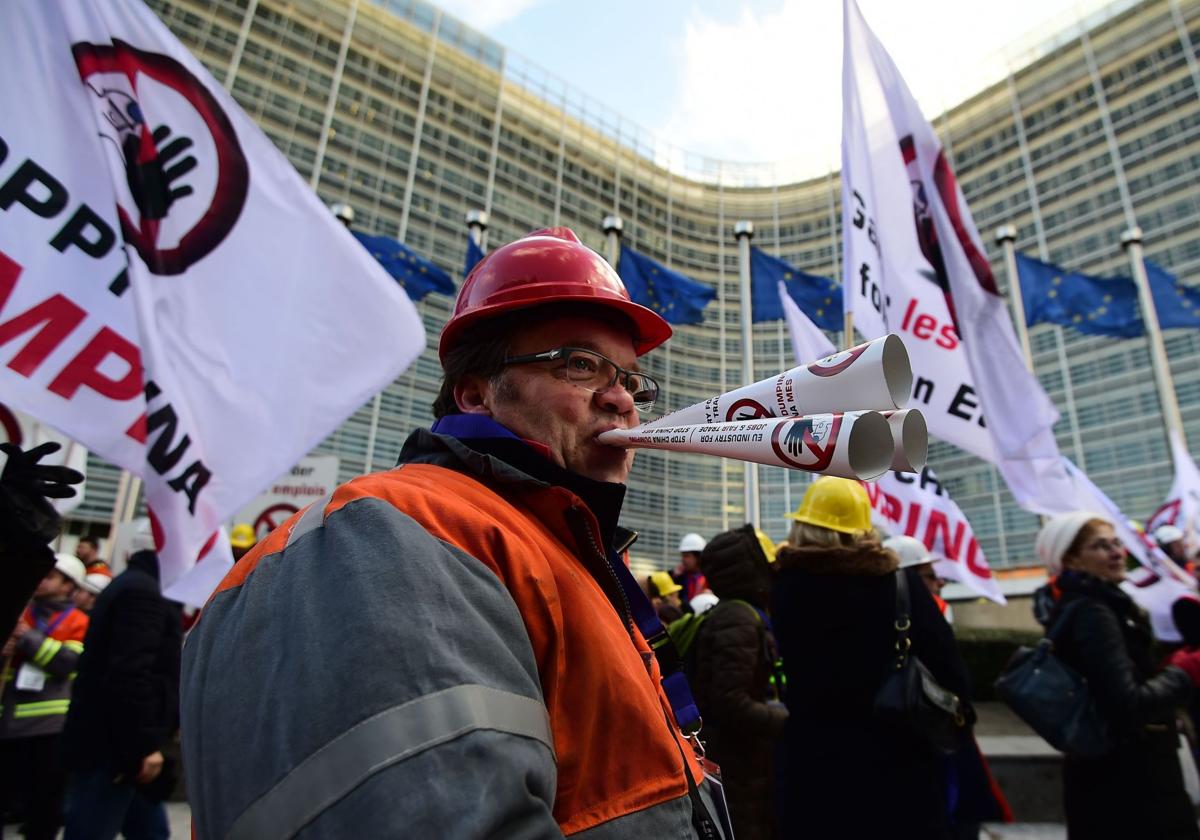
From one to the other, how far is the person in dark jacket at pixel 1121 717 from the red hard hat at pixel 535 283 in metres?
2.81

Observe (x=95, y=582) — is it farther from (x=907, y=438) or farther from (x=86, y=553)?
(x=907, y=438)

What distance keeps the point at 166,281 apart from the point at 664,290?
27.4 ft

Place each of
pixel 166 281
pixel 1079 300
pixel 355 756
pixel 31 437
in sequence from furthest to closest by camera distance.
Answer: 1. pixel 1079 300
2. pixel 31 437
3. pixel 166 281
4. pixel 355 756

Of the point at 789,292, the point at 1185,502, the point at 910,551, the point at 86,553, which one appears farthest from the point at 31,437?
the point at 1185,502

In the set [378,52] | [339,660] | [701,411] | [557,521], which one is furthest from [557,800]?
[378,52]

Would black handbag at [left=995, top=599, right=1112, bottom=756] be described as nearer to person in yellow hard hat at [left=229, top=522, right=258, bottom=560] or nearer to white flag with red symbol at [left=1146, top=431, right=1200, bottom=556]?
person in yellow hard hat at [left=229, top=522, right=258, bottom=560]

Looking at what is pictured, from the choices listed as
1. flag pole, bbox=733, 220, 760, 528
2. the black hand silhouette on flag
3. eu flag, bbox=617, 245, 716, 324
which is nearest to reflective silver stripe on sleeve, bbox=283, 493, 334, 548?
the black hand silhouette on flag

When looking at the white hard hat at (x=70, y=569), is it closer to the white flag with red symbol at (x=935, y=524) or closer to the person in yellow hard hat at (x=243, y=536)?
the person in yellow hard hat at (x=243, y=536)

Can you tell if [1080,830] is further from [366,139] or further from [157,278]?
[366,139]

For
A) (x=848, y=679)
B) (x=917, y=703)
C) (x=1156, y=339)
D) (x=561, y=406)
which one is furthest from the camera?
(x=1156, y=339)

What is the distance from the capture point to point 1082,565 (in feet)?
11.7

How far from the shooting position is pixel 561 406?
151 cm

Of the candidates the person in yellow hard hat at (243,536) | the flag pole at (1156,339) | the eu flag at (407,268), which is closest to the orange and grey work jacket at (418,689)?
the person in yellow hard hat at (243,536)

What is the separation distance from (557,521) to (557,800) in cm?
47
